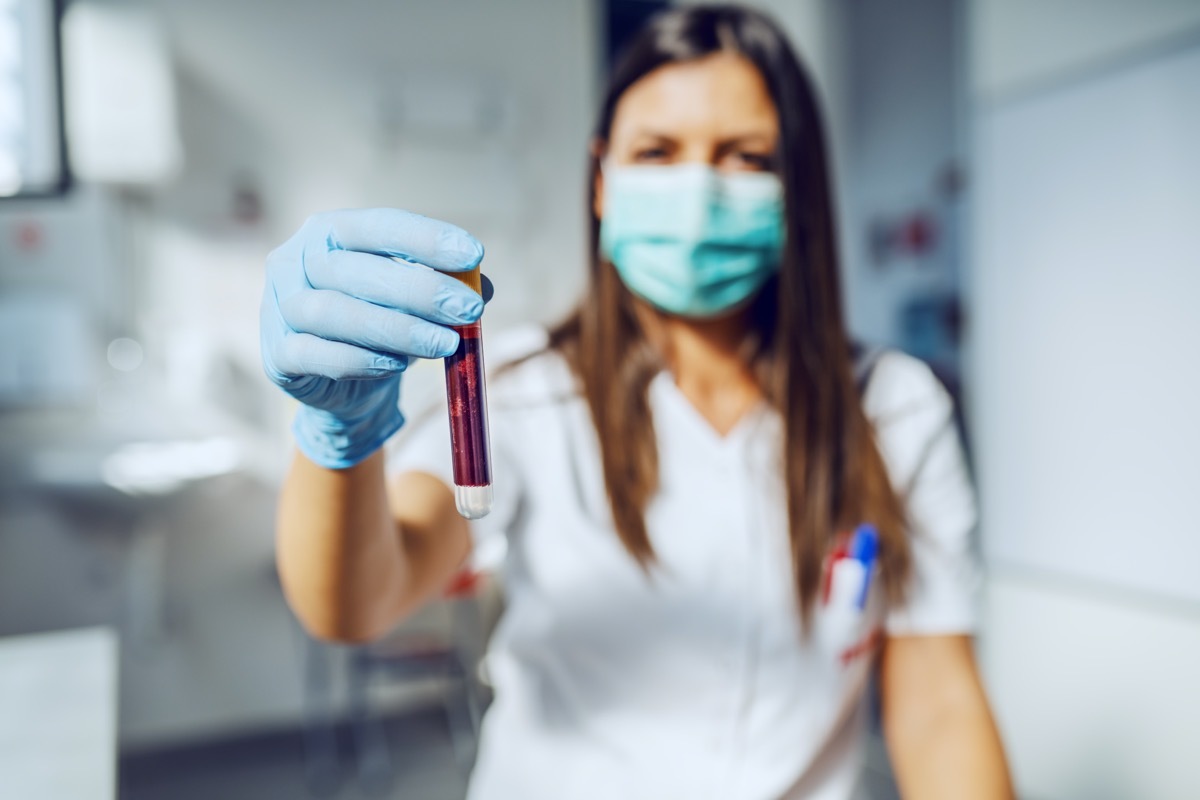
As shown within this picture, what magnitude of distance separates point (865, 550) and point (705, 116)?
46 centimetres

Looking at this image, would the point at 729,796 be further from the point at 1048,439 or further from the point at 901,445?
the point at 1048,439

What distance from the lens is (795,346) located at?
3.32 ft

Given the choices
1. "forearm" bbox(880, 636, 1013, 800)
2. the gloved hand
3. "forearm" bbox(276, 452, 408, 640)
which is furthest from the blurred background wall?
the gloved hand

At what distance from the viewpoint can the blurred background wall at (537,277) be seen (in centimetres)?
171

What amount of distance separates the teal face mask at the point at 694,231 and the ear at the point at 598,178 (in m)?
0.05

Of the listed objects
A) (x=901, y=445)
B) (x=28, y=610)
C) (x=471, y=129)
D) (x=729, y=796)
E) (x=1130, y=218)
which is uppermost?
(x=471, y=129)

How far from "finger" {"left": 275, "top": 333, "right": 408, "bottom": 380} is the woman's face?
1.63 ft

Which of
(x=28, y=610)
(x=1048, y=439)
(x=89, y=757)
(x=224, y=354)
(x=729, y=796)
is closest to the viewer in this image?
(x=89, y=757)

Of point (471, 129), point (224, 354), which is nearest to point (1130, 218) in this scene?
point (471, 129)

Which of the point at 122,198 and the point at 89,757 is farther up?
the point at 122,198

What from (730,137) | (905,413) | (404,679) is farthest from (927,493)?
(404,679)

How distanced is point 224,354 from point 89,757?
2.41 metres

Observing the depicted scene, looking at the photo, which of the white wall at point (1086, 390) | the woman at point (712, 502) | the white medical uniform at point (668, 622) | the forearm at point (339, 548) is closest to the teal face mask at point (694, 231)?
the woman at point (712, 502)

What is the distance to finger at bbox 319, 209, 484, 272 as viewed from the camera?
52cm
